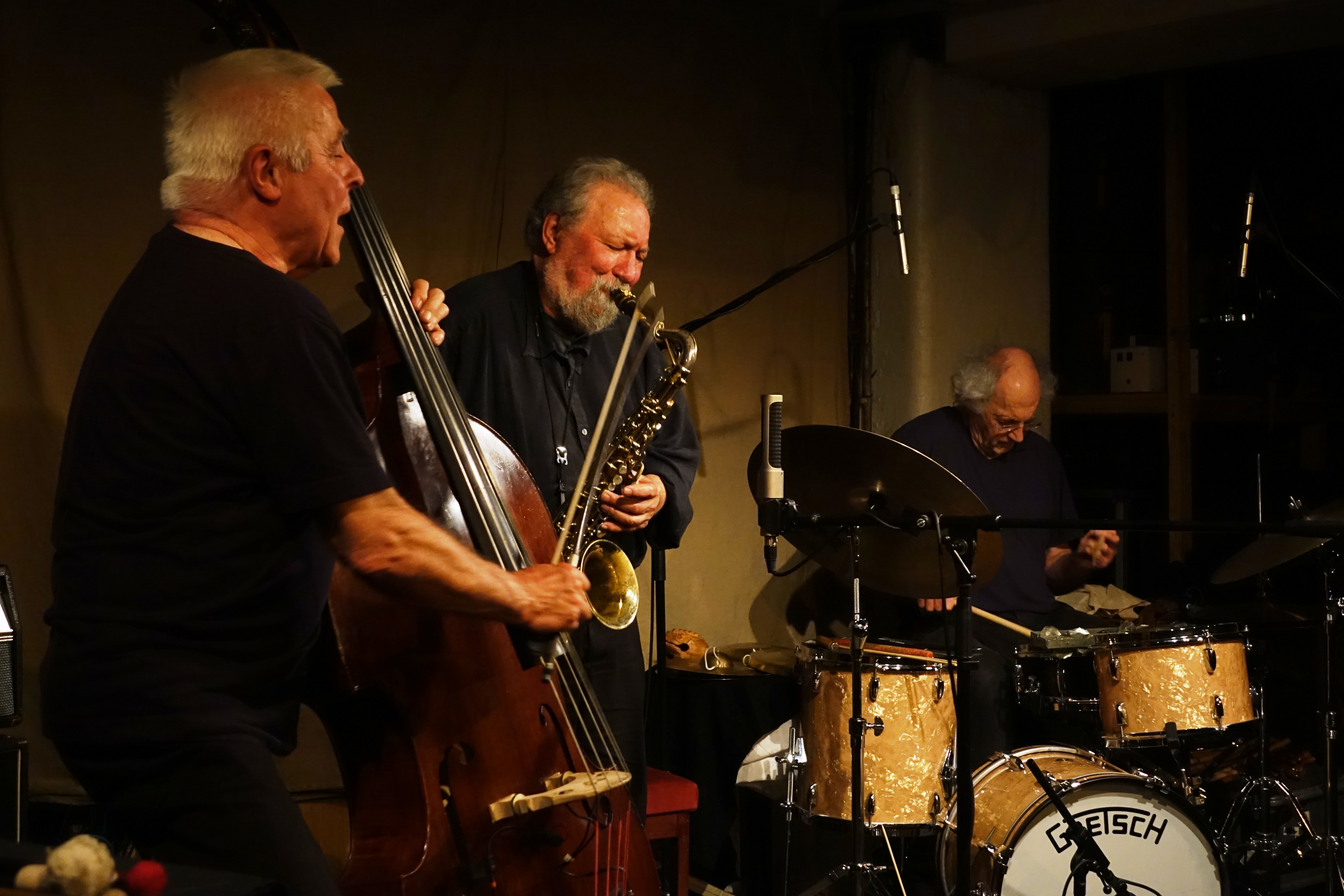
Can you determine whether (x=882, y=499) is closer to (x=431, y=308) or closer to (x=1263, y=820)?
(x=431, y=308)

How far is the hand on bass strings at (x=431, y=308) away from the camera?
2131 mm

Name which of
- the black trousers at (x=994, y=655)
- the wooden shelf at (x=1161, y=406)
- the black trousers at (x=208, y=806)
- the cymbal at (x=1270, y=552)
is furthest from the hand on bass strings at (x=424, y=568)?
the wooden shelf at (x=1161, y=406)

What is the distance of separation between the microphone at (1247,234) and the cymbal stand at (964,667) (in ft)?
5.79

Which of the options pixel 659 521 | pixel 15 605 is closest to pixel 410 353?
pixel 659 521

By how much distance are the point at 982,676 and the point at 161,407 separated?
2701 millimetres

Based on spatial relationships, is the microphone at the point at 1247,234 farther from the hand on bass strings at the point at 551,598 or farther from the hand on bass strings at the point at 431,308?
the hand on bass strings at the point at 551,598

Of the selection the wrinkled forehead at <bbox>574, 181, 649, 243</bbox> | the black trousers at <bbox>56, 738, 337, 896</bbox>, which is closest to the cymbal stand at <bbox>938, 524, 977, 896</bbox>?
the wrinkled forehead at <bbox>574, 181, 649, 243</bbox>

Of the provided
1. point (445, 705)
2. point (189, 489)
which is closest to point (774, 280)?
point (445, 705)

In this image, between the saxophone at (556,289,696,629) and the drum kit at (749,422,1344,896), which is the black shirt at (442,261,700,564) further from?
the drum kit at (749,422,1344,896)

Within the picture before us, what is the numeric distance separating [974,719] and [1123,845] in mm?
645

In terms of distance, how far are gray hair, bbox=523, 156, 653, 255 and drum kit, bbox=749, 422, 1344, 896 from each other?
66 centimetres

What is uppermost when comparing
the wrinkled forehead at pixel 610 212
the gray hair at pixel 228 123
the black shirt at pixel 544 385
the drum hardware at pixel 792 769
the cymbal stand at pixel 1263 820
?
the wrinkled forehead at pixel 610 212

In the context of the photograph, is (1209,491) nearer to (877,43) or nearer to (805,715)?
(877,43)

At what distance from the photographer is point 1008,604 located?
13.1ft
